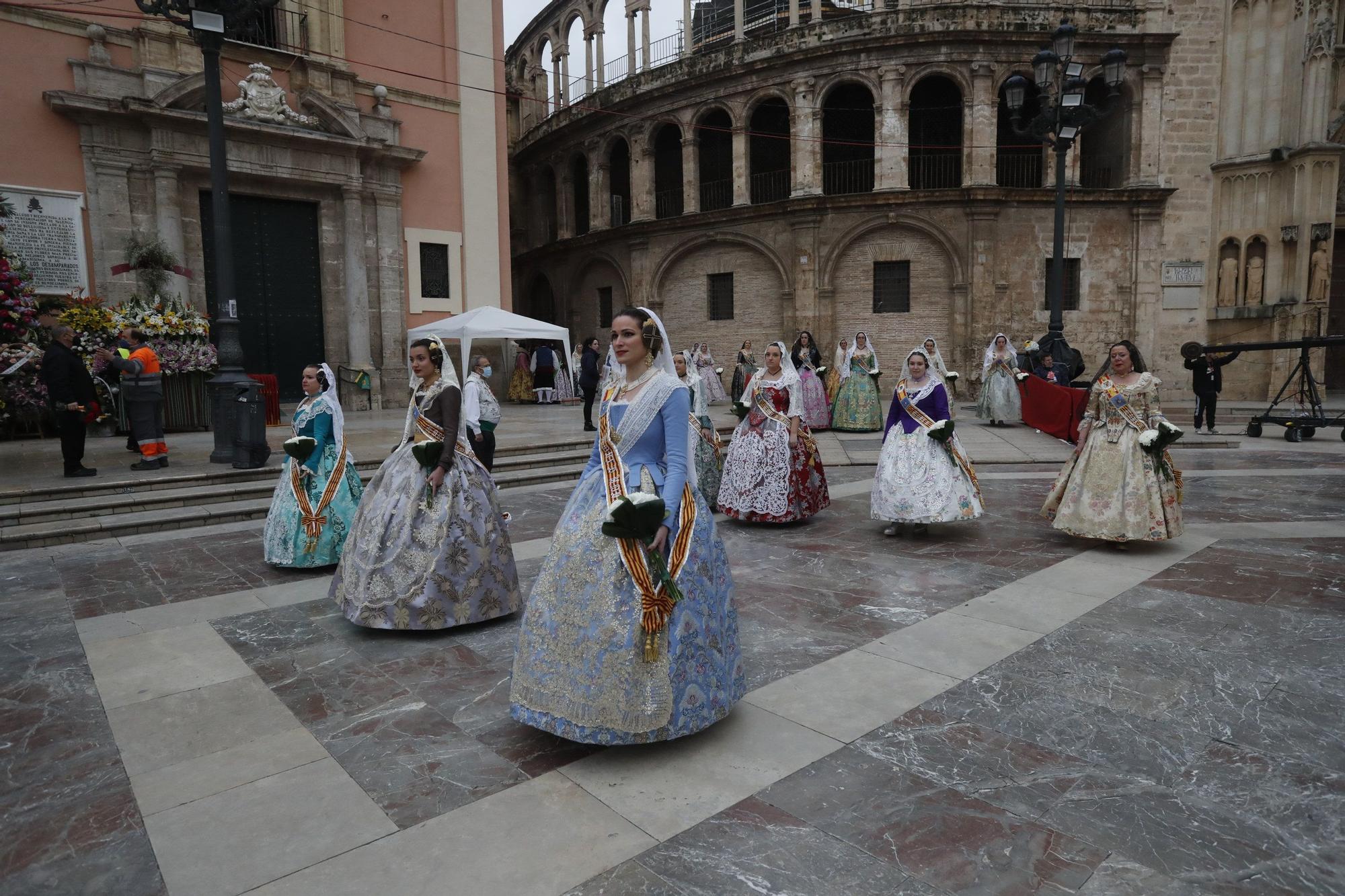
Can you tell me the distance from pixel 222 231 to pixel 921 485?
893 cm

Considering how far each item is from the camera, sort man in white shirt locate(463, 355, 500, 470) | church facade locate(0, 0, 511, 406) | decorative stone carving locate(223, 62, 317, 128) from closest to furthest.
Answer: man in white shirt locate(463, 355, 500, 470), church facade locate(0, 0, 511, 406), decorative stone carving locate(223, 62, 317, 128)

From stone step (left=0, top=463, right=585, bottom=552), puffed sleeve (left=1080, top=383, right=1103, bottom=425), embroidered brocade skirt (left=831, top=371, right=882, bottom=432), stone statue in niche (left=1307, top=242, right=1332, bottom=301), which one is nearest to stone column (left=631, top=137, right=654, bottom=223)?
embroidered brocade skirt (left=831, top=371, right=882, bottom=432)

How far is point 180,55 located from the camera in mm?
14914

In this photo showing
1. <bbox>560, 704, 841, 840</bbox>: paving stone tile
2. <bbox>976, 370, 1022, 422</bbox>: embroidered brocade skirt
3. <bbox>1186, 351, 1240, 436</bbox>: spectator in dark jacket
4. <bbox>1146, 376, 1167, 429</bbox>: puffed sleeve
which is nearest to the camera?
<bbox>560, 704, 841, 840</bbox>: paving stone tile

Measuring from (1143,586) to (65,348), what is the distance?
1127 centimetres

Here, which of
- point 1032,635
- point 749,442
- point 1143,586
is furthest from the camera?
point 749,442

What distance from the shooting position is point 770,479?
7.94m

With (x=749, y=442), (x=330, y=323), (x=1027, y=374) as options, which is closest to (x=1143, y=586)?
(x=749, y=442)

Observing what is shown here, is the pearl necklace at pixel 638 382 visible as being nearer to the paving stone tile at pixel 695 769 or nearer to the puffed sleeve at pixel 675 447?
the puffed sleeve at pixel 675 447

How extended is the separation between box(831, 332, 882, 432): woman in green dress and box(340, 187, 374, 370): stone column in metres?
9.87

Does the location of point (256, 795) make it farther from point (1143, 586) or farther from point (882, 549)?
point (1143, 586)

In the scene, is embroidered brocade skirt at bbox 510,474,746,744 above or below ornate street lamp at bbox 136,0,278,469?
below

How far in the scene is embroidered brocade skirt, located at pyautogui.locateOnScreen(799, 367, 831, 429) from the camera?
50.7 feet

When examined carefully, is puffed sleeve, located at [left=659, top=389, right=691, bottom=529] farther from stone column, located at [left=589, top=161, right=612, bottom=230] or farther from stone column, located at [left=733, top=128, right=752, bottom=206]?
stone column, located at [left=589, top=161, right=612, bottom=230]
